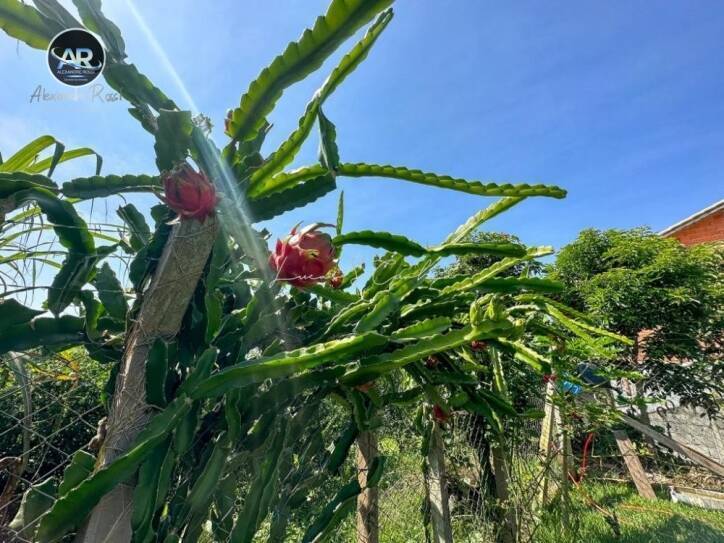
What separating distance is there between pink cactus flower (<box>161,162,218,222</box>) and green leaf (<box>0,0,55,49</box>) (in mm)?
309

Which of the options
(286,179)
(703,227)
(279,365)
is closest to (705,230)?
(703,227)

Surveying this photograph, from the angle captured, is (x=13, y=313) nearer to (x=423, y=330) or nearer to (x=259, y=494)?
(x=259, y=494)

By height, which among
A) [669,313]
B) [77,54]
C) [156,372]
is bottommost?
[669,313]

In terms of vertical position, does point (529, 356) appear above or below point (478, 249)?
below

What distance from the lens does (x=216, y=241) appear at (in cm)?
55

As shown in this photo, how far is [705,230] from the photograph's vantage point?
27.5ft

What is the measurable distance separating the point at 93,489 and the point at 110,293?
0.84 feet

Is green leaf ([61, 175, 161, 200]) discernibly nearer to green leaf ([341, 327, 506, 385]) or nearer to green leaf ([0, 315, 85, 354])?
green leaf ([0, 315, 85, 354])

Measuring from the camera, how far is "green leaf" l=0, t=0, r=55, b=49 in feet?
1.77

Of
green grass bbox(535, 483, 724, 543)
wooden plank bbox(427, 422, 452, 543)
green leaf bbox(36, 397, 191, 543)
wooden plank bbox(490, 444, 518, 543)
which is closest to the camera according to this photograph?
green leaf bbox(36, 397, 191, 543)

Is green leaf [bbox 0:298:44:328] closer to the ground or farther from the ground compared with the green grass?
farther from the ground

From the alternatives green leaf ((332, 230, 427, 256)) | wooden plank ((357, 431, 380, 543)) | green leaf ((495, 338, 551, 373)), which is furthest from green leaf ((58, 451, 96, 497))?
green leaf ((495, 338, 551, 373))

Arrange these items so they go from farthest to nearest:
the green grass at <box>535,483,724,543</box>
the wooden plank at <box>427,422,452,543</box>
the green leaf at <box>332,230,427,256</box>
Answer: the green grass at <box>535,483,724,543</box>, the wooden plank at <box>427,422,452,543</box>, the green leaf at <box>332,230,427,256</box>

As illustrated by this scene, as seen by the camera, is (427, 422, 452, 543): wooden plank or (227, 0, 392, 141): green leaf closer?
(227, 0, 392, 141): green leaf
